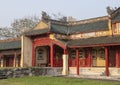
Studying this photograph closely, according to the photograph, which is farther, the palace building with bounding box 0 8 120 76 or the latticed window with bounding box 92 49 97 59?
the latticed window with bounding box 92 49 97 59

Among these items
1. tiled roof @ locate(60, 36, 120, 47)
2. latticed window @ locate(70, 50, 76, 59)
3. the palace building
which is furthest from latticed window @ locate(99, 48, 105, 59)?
latticed window @ locate(70, 50, 76, 59)

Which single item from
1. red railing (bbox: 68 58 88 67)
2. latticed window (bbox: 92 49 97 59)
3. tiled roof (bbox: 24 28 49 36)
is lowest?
red railing (bbox: 68 58 88 67)

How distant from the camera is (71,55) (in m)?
37.6

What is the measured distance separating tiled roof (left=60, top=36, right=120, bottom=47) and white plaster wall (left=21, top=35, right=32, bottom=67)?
5.82m

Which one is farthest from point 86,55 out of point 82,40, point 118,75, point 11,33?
point 11,33

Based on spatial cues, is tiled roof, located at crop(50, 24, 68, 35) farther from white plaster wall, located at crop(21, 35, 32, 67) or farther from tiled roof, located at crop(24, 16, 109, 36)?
white plaster wall, located at crop(21, 35, 32, 67)

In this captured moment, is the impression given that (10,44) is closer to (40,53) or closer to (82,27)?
(40,53)

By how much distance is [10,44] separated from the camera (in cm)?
4784

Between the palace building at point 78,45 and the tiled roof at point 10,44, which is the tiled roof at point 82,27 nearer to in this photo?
the palace building at point 78,45

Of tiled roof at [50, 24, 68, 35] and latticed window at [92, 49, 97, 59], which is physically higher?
tiled roof at [50, 24, 68, 35]

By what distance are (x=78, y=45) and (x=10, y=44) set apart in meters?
18.1

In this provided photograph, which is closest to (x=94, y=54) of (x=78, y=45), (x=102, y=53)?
(x=102, y=53)

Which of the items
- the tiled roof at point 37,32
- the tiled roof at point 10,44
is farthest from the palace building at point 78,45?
the tiled roof at point 10,44

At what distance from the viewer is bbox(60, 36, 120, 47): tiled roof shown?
29.7 metres
